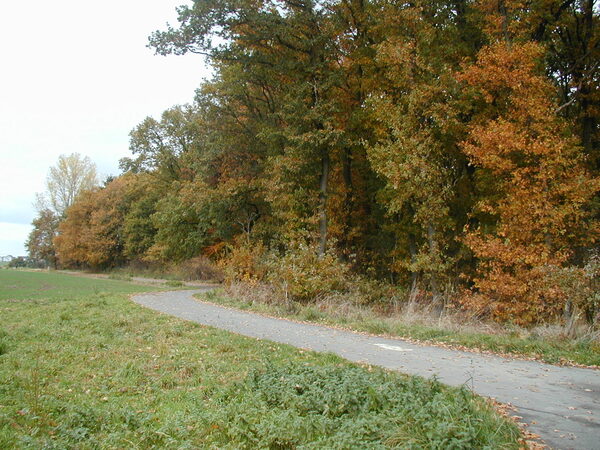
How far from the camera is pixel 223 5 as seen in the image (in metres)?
16.4

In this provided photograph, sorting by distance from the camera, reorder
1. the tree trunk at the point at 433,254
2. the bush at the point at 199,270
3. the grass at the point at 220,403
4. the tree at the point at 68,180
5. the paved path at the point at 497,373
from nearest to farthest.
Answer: the grass at the point at 220,403
the paved path at the point at 497,373
the tree trunk at the point at 433,254
the bush at the point at 199,270
the tree at the point at 68,180

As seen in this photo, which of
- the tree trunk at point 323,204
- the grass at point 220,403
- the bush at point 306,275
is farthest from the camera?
the tree trunk at point 323,204

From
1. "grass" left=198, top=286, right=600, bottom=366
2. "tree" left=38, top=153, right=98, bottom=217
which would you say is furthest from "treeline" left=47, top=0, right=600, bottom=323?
"tree" left=38, top=153, right=98, bottom=217

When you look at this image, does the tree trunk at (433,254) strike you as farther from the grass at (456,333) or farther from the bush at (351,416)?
the bush at (351,416)

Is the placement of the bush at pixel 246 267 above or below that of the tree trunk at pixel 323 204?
below

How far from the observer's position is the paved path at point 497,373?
15.1ft

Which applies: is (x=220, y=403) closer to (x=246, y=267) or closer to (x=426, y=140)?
(x=426, y=140)

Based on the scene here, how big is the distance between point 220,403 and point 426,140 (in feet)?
41.0

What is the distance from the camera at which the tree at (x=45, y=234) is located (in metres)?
66.2

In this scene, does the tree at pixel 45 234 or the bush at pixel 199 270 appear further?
the tree at pixel 45 234

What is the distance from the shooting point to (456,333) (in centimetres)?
973

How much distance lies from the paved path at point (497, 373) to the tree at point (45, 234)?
64.4 metres

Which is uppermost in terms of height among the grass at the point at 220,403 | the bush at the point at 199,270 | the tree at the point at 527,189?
the tree at the point at 527,189

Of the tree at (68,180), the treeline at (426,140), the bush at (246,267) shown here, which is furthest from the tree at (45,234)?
the bush at (246,267)
